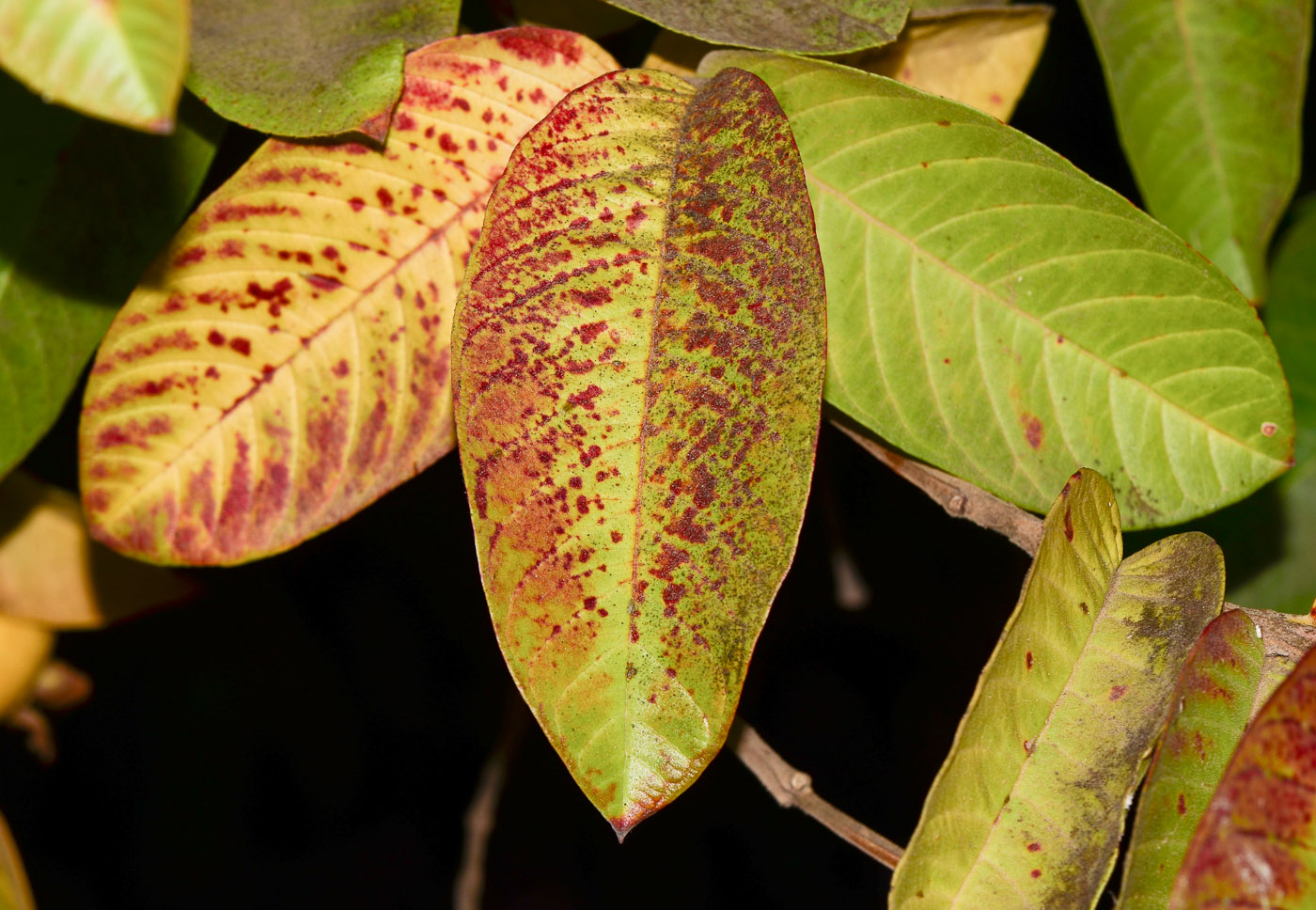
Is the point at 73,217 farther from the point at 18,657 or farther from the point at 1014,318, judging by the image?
the point at 1014,318

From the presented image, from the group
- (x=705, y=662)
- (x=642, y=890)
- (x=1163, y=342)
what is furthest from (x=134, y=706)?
(x=1163, y=342)

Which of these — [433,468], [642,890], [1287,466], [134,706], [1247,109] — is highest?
[1247,109]

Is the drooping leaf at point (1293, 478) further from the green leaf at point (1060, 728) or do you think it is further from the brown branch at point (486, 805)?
the brown branch at point (486, 805)

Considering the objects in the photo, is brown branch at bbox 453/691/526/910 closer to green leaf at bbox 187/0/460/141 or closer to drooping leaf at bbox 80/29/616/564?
drooping leaf at bbox 80/29/616/564

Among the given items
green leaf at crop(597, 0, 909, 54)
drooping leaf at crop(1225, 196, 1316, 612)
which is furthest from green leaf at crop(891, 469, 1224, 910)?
drooping leaf at crop(1225, 196, 1316, 612)

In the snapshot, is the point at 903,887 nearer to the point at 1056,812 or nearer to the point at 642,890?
the point at 1056,812

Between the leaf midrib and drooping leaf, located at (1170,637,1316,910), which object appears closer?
drooping leaf, located at (1170,637,1316,910)

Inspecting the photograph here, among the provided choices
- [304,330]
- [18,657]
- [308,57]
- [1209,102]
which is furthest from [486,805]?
[1209,102]
